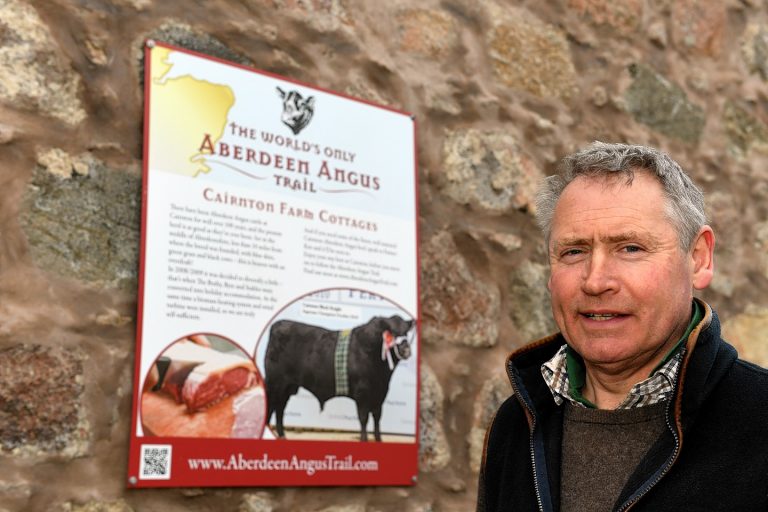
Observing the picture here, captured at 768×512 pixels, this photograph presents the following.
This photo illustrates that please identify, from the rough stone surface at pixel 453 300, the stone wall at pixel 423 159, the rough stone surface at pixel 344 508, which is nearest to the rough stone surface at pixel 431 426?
the stone wall at pixel 423 159

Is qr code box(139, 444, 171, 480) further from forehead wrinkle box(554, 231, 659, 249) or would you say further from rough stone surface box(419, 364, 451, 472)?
forehead wrinkle box(554, 231, 659, 249)

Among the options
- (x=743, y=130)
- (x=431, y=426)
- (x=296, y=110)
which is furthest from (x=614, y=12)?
(x=431, y=426)

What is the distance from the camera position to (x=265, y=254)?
229 cm

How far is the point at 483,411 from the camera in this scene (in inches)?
107

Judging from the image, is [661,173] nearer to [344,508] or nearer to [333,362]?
[333,362]

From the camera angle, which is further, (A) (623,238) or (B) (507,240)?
(B) (507,240)

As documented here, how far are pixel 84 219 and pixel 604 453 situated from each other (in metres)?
1.21

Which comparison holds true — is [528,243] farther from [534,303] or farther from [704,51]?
[704,51]

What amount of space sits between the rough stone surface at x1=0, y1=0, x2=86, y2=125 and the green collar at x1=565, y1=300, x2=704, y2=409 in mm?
1196

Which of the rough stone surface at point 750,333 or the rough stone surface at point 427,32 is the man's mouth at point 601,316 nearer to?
the rough stone surface at point 427,32

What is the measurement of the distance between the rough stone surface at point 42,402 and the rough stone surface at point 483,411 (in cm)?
114

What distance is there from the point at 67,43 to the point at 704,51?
2609 millimetres

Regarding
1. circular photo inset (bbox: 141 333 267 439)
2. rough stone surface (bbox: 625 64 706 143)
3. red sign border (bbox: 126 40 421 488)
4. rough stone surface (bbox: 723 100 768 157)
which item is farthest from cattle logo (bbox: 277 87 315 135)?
rough stone surface (bbox: 723 100 768 157)

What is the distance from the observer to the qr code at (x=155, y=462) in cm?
201
